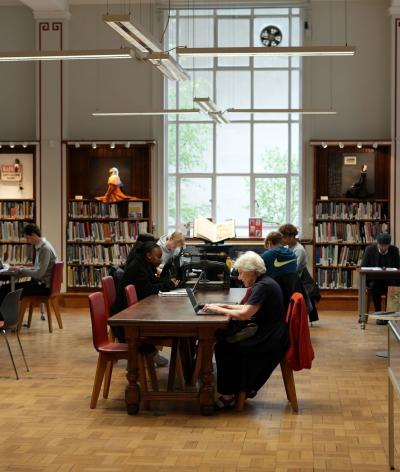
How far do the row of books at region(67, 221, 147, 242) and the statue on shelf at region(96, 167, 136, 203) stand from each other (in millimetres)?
425

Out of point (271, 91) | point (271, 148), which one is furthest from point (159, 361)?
point (271, 91)

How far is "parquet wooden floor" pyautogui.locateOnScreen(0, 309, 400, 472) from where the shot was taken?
536 cm

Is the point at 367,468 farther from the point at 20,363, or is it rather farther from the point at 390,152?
the point at 390,152

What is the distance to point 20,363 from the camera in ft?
29.3

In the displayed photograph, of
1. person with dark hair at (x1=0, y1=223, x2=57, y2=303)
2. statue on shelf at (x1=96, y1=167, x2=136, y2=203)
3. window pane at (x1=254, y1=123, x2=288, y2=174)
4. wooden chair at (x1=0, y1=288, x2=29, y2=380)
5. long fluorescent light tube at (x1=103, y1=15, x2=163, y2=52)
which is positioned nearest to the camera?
long fluorescent light tube at (x1=103, y1=15, x2=163, y2=52)

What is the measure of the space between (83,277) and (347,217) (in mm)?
4353

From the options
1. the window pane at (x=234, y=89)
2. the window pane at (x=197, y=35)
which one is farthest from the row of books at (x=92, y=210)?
the window pane at (x=197, y=35)

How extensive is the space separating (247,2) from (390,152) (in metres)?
3.32

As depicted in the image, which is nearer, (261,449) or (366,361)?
(261,449)

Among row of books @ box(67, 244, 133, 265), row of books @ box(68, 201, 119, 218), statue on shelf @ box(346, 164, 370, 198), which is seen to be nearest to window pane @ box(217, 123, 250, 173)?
statue on shelf @ box(346, 164, 370, 198)

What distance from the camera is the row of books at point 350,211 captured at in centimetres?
1390

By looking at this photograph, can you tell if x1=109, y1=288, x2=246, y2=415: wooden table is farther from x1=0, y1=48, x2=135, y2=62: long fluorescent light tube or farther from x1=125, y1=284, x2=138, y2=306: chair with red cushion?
x1=0, y1=48, x2=135, y2=62: long fluorescent light tube

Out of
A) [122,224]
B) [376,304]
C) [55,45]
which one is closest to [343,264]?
[376,304]

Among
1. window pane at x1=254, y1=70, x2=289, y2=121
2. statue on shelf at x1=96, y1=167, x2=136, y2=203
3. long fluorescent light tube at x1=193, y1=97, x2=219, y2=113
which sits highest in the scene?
window pane at x1=254, y1=70, x2=289, y2=121
